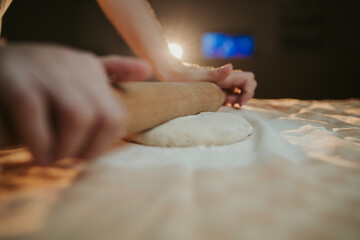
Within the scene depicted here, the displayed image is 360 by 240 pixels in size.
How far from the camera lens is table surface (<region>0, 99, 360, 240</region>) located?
34cm

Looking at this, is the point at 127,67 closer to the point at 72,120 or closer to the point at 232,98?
the point at 72,120

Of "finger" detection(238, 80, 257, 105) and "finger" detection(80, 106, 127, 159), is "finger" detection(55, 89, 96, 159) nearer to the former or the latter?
"finger" detection(80, 106, 127, 159)

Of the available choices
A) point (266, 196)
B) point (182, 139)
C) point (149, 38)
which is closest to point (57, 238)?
point (266, 196)

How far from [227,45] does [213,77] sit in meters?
5.21

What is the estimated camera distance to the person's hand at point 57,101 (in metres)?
0.32

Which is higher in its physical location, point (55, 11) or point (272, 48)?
point (55, 11)

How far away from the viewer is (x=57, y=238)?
0.31 m

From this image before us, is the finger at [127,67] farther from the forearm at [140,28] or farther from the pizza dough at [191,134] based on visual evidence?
the forearm at [140,28]

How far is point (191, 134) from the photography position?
731mm

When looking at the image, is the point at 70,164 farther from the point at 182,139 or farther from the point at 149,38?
the point at 149,38

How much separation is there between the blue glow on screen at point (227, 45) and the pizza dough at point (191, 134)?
5.48 meters

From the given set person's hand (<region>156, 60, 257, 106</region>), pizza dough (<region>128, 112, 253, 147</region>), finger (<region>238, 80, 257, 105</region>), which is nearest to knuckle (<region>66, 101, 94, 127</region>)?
pizza dough (<region>128, 112, 253, 147</region>)

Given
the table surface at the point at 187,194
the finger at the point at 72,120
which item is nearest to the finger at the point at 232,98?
the table surface at the point at 187,194

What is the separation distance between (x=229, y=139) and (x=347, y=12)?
717cm
